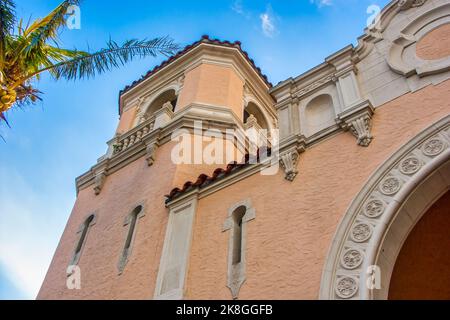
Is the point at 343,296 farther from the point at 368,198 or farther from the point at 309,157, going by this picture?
the point at 309,157

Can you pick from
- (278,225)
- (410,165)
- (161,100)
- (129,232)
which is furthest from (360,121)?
(161,100)

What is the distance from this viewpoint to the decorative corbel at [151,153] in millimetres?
11289

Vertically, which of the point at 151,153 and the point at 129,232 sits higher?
the point at 151,153

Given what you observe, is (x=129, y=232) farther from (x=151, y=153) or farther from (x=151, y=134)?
(x=151, y=134)

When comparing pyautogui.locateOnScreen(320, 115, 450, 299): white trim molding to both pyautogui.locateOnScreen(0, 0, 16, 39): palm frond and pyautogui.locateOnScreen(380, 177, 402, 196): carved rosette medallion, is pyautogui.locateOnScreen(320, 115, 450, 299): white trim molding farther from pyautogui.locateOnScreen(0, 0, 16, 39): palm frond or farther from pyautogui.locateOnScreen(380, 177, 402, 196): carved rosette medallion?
pyautogui.locateOnScreen(0, 0, 16, 39): palm frond

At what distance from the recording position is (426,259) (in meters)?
7.02

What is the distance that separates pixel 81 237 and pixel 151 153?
2.85 m

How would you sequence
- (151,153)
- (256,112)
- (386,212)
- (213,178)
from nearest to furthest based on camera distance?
(386,212) → (213,178) → (151,153) → (256,112)

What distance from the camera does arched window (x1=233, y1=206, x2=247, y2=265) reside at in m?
7.32

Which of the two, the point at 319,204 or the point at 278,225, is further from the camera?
the point at 278,225

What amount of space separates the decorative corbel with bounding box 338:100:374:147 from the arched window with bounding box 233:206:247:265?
94.7 inches

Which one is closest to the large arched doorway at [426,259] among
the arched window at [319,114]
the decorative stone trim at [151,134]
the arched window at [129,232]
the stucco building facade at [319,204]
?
the stucco building facade at [319,204]

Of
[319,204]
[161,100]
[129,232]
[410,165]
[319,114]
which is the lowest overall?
[319,204]

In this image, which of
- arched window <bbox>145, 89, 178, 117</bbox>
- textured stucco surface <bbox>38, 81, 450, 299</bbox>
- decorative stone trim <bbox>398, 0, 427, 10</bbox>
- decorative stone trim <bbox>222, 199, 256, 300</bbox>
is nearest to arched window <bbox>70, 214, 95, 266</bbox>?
textured stucco surface <bbox>38, 81, 450, 299</bbox>
